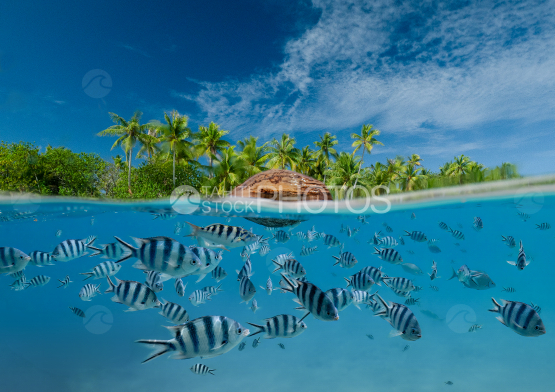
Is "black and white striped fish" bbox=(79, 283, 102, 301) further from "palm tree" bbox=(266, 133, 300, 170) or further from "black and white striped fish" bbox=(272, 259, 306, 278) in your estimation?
"palm tree" bbox=(266, 133, 300, 170)

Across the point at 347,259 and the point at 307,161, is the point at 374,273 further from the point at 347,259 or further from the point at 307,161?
the point at 307,161

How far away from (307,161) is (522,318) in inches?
1986

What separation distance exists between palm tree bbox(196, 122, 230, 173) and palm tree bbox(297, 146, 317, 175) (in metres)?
14.7

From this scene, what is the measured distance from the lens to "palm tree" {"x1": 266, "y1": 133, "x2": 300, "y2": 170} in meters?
48.2

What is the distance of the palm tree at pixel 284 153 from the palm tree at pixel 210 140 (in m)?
8.34

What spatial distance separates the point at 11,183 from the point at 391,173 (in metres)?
59.4

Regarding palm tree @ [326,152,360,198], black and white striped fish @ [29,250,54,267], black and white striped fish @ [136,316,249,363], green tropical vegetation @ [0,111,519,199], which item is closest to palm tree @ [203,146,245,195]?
green tropical vegetation @ [0,111,519,199]

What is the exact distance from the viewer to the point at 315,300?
139 inches

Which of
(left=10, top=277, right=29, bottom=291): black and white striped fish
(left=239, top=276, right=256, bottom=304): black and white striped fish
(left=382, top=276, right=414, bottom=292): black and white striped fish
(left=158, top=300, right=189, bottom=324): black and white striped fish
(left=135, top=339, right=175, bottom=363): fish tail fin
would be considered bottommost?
(left=10, top=277, right=29, bottom=291): black and white striped fish

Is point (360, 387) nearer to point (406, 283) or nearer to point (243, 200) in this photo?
point (406, 283)

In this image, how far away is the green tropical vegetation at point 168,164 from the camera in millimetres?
30734

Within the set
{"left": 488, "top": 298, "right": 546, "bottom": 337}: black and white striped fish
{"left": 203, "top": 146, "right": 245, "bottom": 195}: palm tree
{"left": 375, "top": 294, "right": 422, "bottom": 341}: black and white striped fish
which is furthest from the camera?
{"left": 203, "top": 146, "right": 245, "bottom": 195}: palm tree

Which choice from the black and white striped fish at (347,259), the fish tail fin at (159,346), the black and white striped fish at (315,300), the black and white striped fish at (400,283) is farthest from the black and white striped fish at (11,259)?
the black and white striped fish at (400,283)

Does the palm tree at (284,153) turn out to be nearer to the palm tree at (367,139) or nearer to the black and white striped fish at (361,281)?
the palm tree at (367,139)
